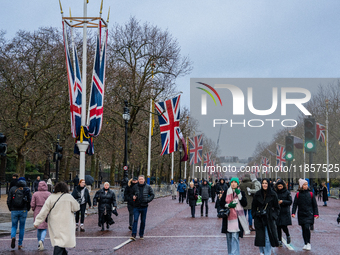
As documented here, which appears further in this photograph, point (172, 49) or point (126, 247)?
point (172, 49)

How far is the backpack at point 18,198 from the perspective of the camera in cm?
1155

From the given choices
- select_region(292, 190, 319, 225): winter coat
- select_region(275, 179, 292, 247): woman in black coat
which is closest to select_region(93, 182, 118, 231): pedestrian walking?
select_region(275, 179, 292, 247): woman in black coat

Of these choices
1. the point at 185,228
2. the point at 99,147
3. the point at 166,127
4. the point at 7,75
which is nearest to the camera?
the point at 185,228

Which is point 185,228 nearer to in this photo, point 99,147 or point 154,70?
point 154,70

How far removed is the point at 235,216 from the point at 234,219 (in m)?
0.07

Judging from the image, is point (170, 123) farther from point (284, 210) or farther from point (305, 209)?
point (305, 209)

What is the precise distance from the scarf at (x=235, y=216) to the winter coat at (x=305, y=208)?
2.66m

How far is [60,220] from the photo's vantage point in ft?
26.7

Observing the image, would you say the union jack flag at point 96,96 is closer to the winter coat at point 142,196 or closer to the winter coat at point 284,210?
the winter coat at point 142,196

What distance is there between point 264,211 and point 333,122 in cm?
4325

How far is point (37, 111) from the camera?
114ft

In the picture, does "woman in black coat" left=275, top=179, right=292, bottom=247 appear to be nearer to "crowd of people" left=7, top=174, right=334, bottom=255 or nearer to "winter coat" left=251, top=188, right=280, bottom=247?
"crowd of people" left=7, top=174, right=334, bottom=255

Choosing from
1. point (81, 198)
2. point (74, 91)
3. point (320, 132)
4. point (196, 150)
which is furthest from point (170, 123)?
point (196, 150)

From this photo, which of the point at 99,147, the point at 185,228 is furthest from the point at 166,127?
the point at 185,228
